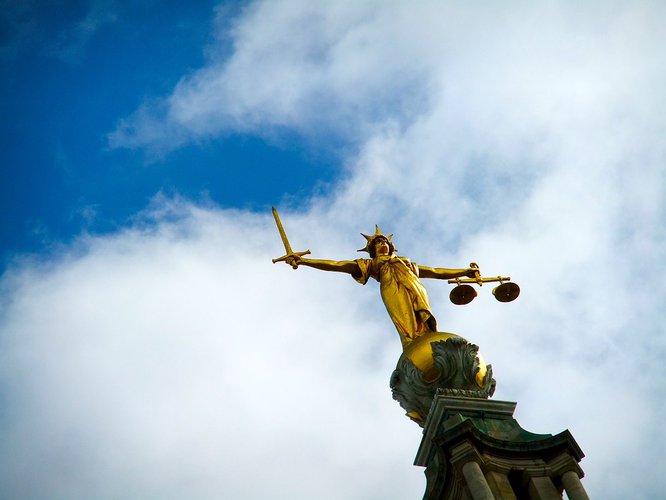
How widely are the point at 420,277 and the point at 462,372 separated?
496 cm

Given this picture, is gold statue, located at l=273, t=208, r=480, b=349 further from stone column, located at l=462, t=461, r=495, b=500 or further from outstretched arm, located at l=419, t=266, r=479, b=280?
stone column, located at l=462, t=461, r=495, b=500

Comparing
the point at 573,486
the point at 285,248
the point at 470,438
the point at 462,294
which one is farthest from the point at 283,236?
the point at 573,486

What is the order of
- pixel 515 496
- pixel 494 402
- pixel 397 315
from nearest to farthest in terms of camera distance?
1. pixel 515 496
2. pixel 494 402
3. pixel 397 315

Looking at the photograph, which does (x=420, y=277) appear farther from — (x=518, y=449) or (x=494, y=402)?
(x=518, y=449)

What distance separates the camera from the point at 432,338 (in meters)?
24.2

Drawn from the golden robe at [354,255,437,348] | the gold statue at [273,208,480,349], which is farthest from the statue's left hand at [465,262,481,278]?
the golden robe at [354,255,437,348]

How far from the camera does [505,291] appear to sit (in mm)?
26109

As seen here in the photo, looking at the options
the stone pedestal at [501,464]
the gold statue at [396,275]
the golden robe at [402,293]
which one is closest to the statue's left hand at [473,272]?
the gold statue at [396,275]

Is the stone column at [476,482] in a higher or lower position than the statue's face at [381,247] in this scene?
lower

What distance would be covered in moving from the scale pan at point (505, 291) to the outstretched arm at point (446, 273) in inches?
68.4

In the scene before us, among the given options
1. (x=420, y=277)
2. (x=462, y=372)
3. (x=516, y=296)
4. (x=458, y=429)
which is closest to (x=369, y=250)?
(x=420, y=277)

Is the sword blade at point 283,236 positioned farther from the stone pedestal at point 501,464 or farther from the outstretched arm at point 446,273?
the stone pedestal at point 501,464

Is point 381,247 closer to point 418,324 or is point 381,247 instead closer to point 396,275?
point 396,275

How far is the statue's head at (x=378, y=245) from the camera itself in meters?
27.9
